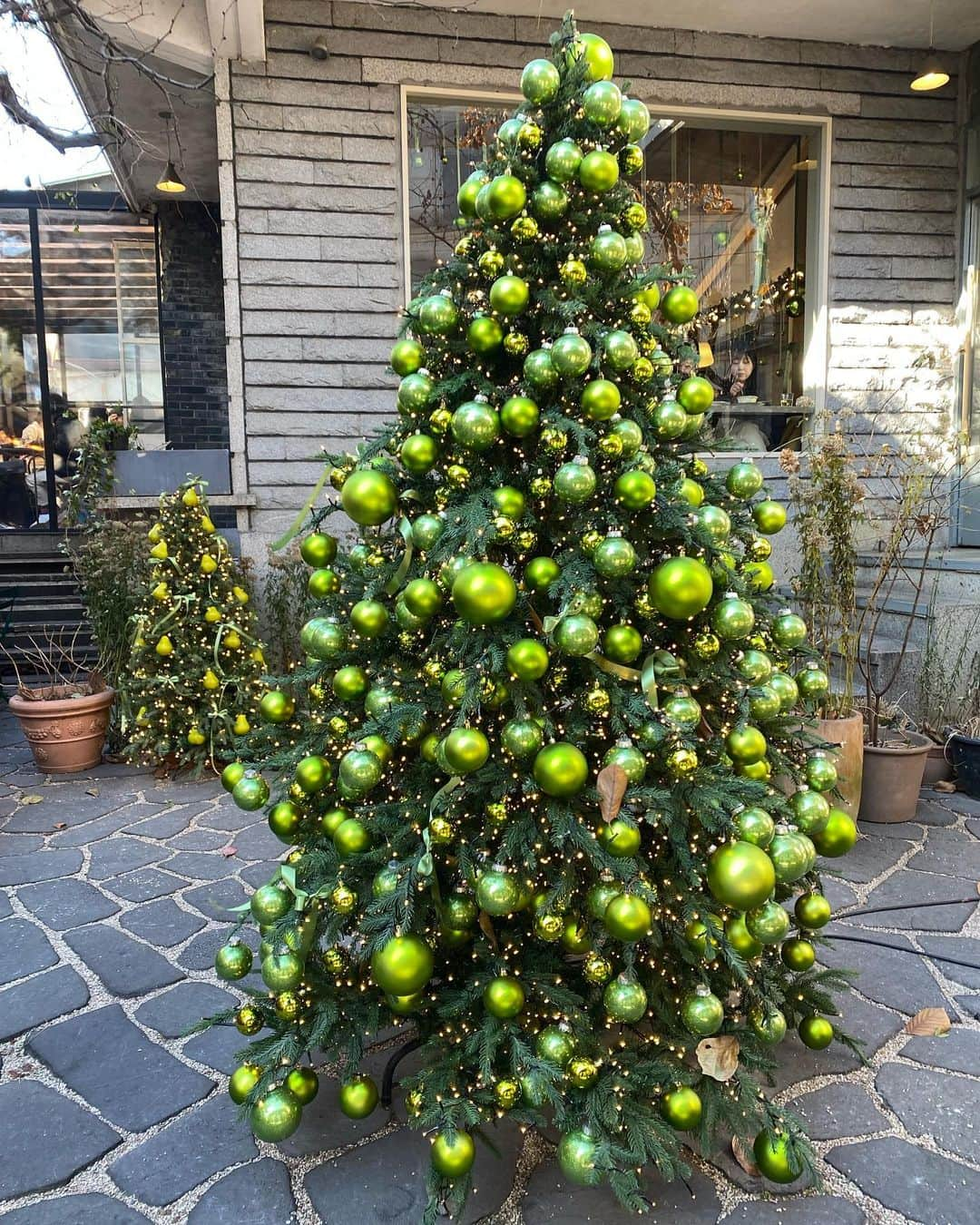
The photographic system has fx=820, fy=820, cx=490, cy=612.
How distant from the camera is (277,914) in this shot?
6.12 ft

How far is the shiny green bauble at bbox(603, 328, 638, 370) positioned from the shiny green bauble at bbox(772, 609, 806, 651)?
74cm

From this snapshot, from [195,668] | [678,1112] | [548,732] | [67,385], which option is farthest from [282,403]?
[67,385]

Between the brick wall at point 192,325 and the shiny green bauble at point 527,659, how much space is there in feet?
31.6

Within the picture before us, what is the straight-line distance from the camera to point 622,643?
167 cm

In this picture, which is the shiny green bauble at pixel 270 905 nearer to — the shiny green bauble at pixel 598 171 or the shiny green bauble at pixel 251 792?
the shiny green bauble at pixel 251 792

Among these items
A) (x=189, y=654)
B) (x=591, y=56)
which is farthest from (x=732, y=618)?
(x=189, y=654)

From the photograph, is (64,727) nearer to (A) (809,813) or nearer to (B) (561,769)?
(B) (561,769)

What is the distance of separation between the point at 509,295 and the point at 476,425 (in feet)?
0.94

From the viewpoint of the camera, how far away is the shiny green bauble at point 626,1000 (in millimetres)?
1616

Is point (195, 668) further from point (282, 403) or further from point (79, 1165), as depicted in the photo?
point (79, 1165)

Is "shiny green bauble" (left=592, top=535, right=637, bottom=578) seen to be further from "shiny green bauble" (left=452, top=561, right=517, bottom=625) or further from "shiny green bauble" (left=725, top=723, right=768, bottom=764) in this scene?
"shiny green bauble" (left=725, top=723, right=768, bottom=764)

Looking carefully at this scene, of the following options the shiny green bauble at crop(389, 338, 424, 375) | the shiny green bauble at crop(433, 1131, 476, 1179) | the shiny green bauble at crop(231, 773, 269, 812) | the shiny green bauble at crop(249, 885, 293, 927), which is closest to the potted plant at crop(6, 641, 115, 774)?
the shiny green bauble at crop(231, 773, 269, 812)

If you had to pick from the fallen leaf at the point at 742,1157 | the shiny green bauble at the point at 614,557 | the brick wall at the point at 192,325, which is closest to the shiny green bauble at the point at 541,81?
the shiny green bauble at the point at 614,557

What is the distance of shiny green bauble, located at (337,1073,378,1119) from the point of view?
184cm
